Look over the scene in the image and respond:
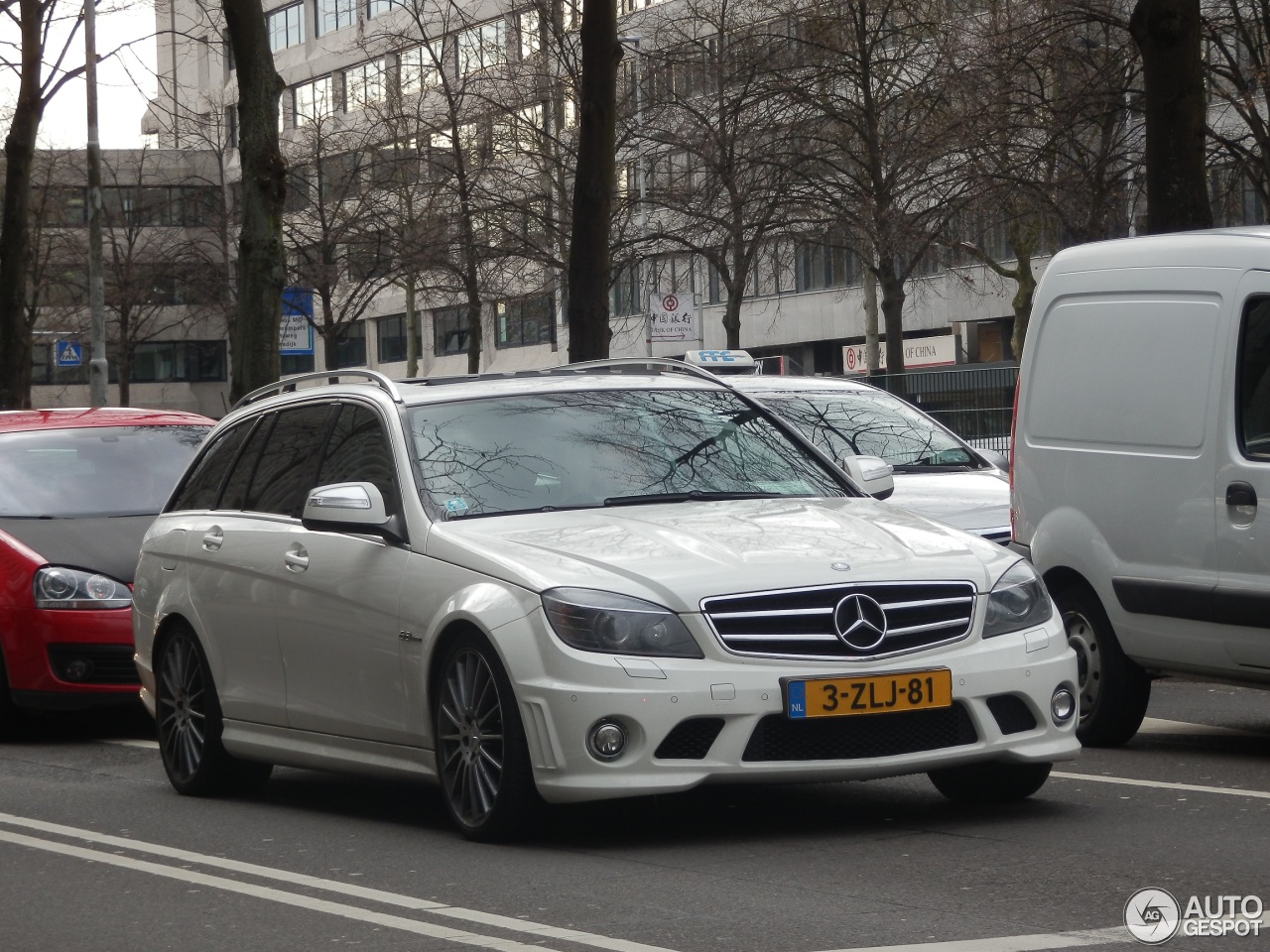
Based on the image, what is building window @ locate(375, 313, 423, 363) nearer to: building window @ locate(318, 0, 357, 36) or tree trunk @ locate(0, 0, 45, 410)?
building window @ locate(318, 0, 357, 36)

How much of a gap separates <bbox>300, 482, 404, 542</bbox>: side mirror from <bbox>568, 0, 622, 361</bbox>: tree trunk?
34.1ft

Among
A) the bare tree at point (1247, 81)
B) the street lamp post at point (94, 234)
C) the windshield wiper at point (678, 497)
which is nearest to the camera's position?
the windshield wiper at point (678, 497)

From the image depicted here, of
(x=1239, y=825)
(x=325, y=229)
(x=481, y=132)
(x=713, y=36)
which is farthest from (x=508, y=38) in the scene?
(x=1239, y=825)

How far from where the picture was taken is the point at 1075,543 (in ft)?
31.3

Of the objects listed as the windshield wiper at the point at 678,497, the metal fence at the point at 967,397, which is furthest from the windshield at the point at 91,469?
the metal fence at the point at 967,397

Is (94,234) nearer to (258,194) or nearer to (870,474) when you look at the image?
(258,194)

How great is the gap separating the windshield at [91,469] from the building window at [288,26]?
71.7 meters

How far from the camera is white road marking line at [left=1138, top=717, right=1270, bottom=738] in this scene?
10.0m

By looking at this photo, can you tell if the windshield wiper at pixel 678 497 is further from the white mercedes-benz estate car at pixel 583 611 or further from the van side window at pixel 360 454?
the van side window at pixel 360 454

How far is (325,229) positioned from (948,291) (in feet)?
70.1

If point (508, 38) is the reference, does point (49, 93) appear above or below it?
below

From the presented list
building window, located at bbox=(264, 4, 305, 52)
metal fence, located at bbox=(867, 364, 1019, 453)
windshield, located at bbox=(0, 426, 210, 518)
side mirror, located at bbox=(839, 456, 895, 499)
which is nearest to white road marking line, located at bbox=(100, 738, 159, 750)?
windshield, located at bbox=(0, 426, 210, 518)

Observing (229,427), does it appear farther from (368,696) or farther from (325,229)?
(325,229)

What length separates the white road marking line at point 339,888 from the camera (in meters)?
5.50
